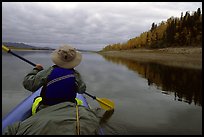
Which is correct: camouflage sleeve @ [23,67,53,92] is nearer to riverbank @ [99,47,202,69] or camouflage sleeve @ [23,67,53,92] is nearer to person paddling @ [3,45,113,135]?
person paddling @ [3,45,113,135]

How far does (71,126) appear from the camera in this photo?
10.4 ft

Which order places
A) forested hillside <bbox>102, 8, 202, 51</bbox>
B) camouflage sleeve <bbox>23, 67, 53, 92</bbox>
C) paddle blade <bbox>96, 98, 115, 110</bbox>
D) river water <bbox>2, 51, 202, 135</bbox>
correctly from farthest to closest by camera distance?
forested hillside <bbox>102, 8, 202, 51</bbox>, paddle blade <bbox>96, 98, 115, 110</bbox>, river water <bbox>2, 51, 202, 135</bbox>, camouflage sleeve <bbox>23, 67, 53, 92</bbox>

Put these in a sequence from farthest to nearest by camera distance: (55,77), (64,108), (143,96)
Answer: (143,96), (55,77), (64,108)

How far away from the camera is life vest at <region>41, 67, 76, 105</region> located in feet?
12.8

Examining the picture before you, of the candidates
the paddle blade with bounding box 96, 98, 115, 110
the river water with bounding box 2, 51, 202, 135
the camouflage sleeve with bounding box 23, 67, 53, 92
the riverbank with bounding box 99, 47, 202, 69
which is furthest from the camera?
the riverbank with bounding box 99, 47, 202, 69

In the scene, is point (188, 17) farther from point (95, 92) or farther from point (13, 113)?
point (13, 113)

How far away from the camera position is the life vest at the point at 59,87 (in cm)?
390

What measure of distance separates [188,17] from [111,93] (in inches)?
2599

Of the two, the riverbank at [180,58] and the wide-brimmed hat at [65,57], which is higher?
the wide-brimmed hat at [65,57]

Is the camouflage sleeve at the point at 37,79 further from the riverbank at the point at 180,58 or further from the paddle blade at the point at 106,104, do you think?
the riverbank at the point at 180,58

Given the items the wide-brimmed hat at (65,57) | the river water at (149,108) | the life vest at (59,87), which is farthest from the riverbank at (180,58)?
the life vest at (59,87)

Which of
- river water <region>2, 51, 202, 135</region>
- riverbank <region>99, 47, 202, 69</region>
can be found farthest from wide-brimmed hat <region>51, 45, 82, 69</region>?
riverbank <region>99, 47, 202, 69</region>

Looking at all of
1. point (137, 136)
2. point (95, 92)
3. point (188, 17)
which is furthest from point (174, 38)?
point (137, 136)

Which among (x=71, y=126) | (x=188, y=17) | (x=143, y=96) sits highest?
(x=188, y=17)
